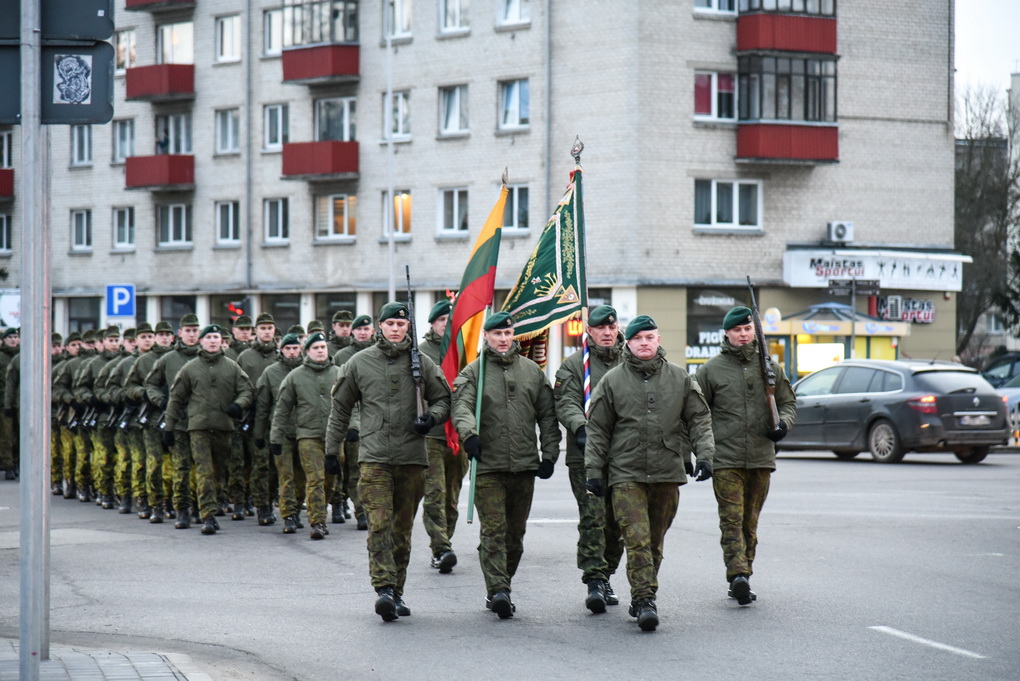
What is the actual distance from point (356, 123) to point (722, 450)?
3300 cm

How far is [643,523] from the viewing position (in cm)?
867

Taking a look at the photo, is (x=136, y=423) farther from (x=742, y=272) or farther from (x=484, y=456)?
(x=742, y=272)

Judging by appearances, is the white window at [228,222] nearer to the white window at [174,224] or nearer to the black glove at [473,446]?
the white window at [174,224]

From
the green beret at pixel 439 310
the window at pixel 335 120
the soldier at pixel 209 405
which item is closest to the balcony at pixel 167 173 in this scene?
the window at pixel 335 120

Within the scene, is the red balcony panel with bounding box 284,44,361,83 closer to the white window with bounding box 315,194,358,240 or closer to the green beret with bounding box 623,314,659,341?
the white window with bounding box 315,194,358,240

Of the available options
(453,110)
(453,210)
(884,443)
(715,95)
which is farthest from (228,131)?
(884,443)

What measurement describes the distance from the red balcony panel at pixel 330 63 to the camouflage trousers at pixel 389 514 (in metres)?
32.6

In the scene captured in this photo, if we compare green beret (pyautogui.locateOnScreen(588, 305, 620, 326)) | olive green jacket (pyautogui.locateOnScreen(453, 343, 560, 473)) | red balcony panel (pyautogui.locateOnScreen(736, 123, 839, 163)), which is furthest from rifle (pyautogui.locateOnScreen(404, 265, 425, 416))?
red balcony panel (pyautogui.locateOnScreen(736, 123, 839, 163))

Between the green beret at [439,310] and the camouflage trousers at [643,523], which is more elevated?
the green beret at [439,310]

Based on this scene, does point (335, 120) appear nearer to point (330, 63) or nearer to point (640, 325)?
point (330, 63)

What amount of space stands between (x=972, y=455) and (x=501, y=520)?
14847 millimetres

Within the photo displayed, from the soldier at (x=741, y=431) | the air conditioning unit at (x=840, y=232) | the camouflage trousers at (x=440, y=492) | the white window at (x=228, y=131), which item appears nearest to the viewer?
the soldier at (x=741, y=431)

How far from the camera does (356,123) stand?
136 feet

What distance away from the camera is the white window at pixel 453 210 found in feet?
129
